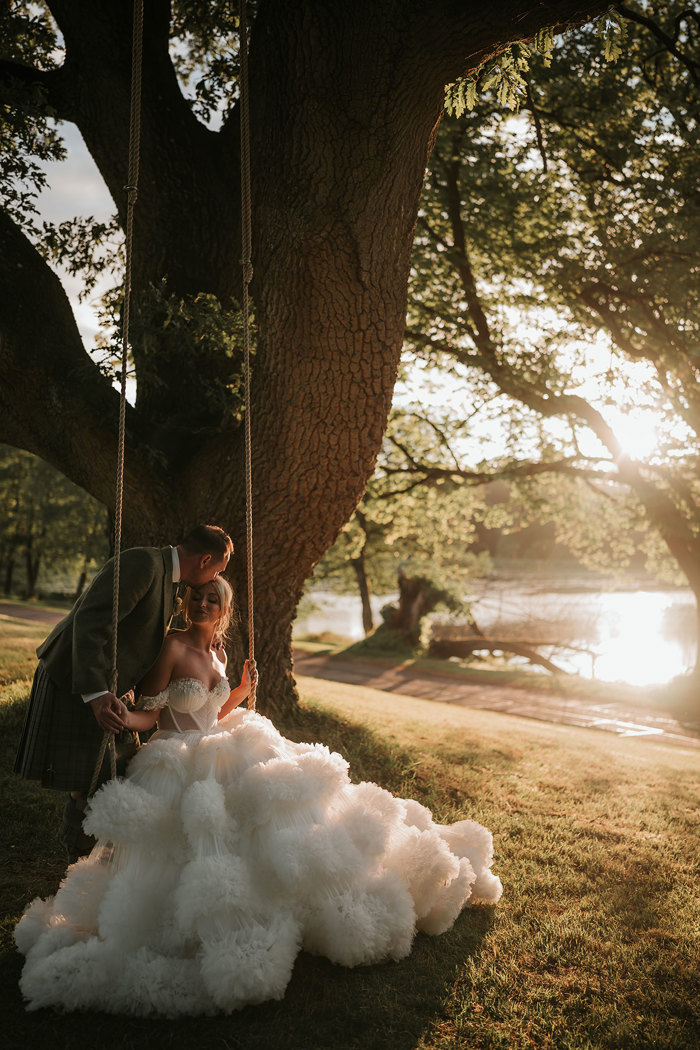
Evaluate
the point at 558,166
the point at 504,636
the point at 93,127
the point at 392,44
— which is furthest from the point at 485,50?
the point at 504,636

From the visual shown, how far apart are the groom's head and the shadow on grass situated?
6.07 feet

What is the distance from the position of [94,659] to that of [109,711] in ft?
0.78

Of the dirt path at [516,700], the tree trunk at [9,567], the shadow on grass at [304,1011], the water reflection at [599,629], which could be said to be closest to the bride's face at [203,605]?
the shadow on grass at [304,1011]

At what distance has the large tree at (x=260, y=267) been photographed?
5508 millimetres

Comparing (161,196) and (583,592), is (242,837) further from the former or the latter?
(583,592)

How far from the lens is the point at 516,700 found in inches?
631

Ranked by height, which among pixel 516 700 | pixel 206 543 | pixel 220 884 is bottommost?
pixel 516 700

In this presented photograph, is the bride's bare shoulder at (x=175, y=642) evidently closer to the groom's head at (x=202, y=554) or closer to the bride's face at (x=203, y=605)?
the bride's face at (x=203, y=605)

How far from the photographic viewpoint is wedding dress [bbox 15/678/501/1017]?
3.12m

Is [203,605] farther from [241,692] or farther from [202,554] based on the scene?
[241,692]

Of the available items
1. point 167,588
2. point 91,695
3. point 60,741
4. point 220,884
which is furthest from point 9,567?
point 220,884

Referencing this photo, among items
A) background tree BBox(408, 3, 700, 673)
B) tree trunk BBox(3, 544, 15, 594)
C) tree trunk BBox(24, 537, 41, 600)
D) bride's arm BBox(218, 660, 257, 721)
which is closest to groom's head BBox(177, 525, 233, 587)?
bride's arm BBox(218, 660, 257, 721)

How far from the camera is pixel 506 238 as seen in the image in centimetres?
1223

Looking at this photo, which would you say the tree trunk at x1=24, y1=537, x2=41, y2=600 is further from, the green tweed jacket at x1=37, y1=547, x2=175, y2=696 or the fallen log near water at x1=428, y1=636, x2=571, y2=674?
the green tweed jacket at x1=37, y1=547, x2=175, y2=696
